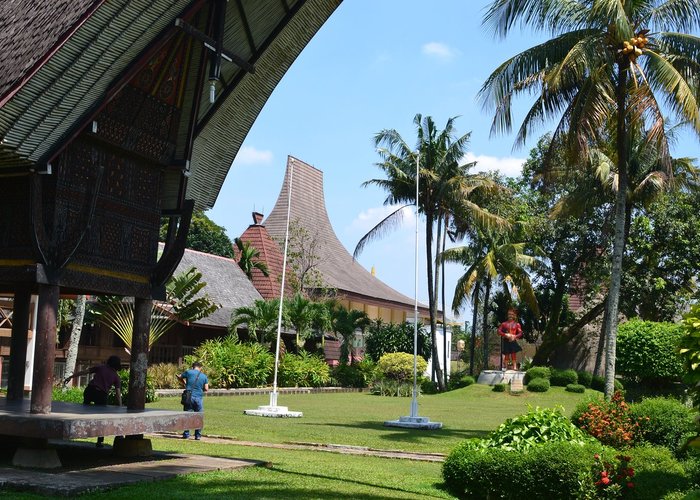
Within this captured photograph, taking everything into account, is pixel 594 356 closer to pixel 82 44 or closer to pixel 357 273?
pixel 357 273

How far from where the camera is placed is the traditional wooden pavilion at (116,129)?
9.62 meters

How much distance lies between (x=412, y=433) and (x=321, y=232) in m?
37.8

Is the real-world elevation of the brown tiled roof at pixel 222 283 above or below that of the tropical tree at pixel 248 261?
below

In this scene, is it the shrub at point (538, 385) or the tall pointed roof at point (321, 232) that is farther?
the tall pointed roof at point (321, 232)

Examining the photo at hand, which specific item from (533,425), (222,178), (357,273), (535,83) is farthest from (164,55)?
(357,273)

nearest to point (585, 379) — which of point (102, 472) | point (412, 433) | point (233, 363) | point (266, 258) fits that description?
point (233, 363)

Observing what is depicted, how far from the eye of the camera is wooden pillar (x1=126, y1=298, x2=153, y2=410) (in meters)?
11.8

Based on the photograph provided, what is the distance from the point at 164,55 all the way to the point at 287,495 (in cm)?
619

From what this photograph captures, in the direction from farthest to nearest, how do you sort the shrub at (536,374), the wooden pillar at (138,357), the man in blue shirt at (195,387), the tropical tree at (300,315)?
the tropical tree at (300,315)
the shrub at (536,374)
the man in blue shirt at (195,387)
the wooden pillar at (138,357)

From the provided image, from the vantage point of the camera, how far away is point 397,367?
41438 mm

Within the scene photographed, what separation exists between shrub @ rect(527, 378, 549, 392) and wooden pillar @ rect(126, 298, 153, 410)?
25385 millimetres

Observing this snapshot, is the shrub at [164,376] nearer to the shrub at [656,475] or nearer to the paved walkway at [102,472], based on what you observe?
the paved walkway at [102,472]

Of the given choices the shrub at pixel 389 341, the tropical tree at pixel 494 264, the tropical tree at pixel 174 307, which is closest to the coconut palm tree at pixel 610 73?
the tropical tree at pixel 174 307

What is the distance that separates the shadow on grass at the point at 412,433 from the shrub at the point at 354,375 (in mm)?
19547
